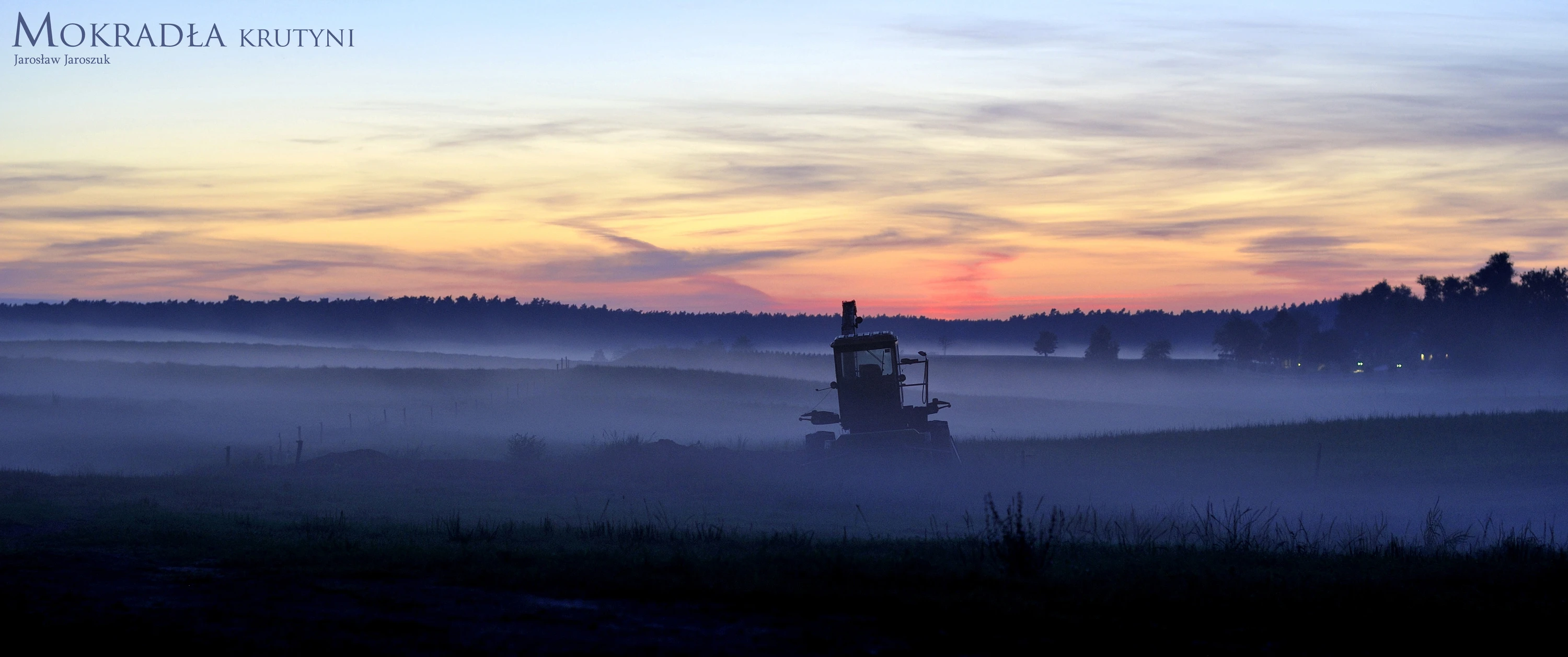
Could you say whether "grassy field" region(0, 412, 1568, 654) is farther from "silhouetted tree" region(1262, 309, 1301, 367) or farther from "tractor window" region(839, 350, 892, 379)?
"silhouetted tree" region(1262, 309, 1301, 367)

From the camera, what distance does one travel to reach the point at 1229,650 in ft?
28.8

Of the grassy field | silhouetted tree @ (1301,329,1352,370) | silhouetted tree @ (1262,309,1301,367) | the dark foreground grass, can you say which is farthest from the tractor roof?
silhouetted tree @ (1262,309,1301,367)

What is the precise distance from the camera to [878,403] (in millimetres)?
36000

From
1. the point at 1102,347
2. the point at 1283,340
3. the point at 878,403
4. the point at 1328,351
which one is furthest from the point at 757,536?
the point at 1102,347

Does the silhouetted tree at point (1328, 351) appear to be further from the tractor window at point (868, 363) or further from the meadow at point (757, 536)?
the tractor window at point (868, 363)

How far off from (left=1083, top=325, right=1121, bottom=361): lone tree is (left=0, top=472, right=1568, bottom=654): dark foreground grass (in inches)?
6544

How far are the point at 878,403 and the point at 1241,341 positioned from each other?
14232 cm

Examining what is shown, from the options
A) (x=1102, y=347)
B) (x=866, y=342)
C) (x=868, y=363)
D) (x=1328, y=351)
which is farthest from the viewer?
(x=1102, y=347)

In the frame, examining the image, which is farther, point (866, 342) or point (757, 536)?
point (866, 342)

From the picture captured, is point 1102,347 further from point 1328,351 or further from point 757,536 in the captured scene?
point 757,536

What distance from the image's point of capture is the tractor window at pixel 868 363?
35.8m

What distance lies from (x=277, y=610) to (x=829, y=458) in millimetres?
26209

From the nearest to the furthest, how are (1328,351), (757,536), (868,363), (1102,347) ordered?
(757,536) < (868,363) < (1328,351) < (1102,347)

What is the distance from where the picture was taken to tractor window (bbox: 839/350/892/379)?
117ft
